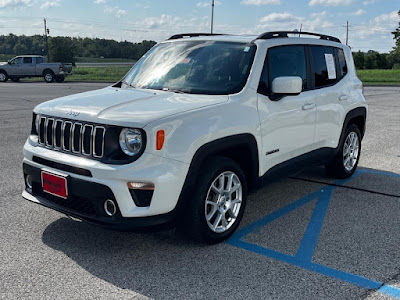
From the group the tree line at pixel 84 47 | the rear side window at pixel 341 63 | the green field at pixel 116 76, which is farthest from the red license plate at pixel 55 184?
the tree line at pixel 84 47

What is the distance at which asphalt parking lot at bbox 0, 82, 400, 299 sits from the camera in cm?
330

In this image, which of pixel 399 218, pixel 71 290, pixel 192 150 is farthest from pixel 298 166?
pixel 71 290

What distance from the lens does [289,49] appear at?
5.05m

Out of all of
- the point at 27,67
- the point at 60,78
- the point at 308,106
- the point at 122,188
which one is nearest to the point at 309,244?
the point at 308,106

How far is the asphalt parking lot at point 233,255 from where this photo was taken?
3304 mm

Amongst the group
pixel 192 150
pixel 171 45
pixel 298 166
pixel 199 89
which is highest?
pixel 171 45

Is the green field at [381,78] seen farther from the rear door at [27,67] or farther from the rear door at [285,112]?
the rear door at [285,112]

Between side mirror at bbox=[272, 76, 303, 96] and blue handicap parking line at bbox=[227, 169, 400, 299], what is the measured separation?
1.34 metres

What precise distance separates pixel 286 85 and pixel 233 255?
66.6 inches

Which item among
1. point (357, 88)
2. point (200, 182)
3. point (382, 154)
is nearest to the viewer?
point (200, 182)

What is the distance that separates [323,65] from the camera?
221 inches

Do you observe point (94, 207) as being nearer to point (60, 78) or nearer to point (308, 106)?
point (308, 106)

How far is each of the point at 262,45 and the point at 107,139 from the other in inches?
80.4

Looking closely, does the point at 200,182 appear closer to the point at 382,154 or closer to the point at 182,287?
the point at 182,287
